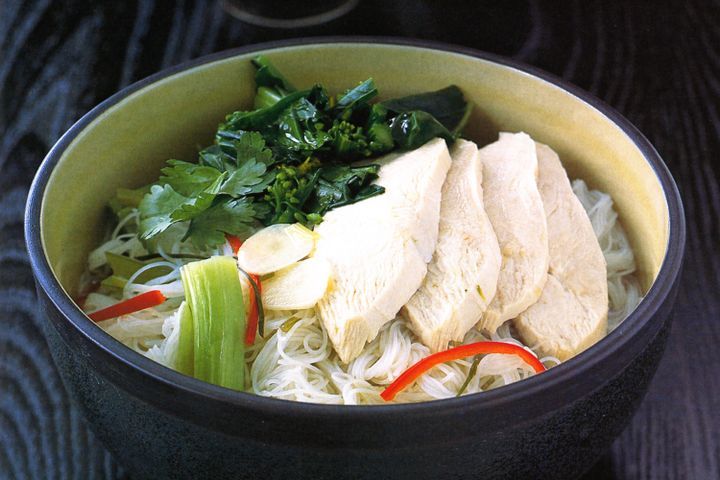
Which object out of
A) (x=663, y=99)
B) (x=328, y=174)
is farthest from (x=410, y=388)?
(x=663, y=99)

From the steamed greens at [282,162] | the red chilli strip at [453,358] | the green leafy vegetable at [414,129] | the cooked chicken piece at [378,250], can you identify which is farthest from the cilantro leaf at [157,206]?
the red chilli strip at [453,358]

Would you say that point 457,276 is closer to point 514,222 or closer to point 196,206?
point 514,222

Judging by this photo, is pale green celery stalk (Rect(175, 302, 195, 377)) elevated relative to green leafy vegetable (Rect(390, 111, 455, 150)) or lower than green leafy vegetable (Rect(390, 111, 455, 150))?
lower

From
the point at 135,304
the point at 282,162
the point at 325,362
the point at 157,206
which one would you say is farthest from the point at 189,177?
the point at 325,362

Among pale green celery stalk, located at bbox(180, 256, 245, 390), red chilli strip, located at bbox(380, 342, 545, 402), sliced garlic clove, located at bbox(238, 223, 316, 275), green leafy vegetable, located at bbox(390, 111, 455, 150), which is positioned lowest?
red chilli strip, located at bbox(380, 342, 545, 402)

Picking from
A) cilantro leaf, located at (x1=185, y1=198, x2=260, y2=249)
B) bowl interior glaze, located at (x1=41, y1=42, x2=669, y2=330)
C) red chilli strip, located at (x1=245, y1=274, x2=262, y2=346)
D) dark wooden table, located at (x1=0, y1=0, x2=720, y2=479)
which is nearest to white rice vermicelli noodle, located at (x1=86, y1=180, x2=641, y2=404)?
red chilli strip, located at (x1=245, y1=274, x2=262, y2=346)

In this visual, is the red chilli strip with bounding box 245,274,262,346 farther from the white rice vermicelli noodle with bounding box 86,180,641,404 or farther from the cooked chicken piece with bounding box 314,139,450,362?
the cooked chicken piece with bounding box 314,139,450,362
